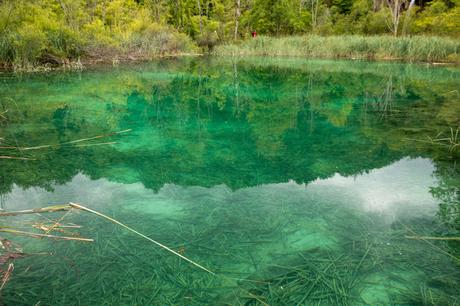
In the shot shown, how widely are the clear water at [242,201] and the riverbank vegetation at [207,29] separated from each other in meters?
6.38

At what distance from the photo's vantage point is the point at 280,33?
109ft

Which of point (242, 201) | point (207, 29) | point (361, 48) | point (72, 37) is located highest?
point (207, 29)

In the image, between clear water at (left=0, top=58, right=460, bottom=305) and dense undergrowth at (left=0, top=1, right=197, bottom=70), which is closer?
clear water at (left=0, top=58, right=460, bottom=305)

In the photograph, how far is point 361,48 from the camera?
20547 millimetres

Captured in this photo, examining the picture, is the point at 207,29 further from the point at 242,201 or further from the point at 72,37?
the point at 242,201

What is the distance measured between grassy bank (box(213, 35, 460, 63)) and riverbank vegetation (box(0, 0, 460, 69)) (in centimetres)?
5

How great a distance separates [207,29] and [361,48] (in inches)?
625

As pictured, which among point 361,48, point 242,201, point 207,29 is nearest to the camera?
point 242,201

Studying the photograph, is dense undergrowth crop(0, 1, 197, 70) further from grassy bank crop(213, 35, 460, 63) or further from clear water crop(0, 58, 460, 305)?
clear water crop(0, 58, 460, 305)

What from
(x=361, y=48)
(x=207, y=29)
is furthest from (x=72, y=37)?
(x=207, y=29)

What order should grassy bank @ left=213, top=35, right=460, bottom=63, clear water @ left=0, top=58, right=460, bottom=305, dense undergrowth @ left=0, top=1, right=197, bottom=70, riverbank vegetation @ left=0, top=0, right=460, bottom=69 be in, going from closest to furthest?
1. clear water @ left=0, top=58, right=460, bottom=305
2. dense undergrowth @ left=0, top=1, right=197, bottom=70
3. riverbank vegetation @ left=0, top=0, right=460, bottom=69
4. grassy bank @ left=213, top=35, right=460, bottom=63

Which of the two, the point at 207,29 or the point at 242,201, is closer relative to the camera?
the point at 242,201

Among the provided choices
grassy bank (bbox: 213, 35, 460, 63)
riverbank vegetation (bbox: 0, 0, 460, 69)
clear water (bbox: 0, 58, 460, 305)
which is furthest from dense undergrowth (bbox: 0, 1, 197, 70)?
clear water (bbox: 0, 58, 460, 305)

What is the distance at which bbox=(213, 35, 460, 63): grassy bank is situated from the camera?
18.1 m
